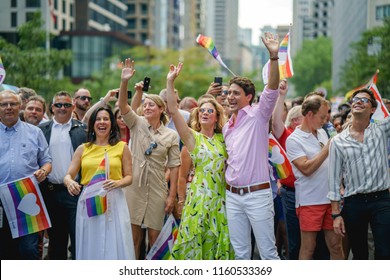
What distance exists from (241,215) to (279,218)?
10.0 feet

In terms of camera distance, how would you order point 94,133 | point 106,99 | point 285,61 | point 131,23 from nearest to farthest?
point 94,133 < point 106,99 < point 285,61 < point 131,23

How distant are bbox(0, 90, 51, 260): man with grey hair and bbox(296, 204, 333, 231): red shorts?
2668mm

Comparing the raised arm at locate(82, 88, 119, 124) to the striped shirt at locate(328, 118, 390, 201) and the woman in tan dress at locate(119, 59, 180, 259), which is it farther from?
the striped shirt at locate(328, 118, 390, 201)

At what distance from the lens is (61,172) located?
9242mm

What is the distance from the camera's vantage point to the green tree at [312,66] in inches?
4707

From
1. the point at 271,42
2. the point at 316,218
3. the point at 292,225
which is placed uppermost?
the point at 271,42

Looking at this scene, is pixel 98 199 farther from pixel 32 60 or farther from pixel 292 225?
pixel 32 60

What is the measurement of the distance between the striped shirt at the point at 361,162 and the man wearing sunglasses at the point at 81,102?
3875 millimetres

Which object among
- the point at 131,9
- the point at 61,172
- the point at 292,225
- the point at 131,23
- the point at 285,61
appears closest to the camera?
the point at 292,225

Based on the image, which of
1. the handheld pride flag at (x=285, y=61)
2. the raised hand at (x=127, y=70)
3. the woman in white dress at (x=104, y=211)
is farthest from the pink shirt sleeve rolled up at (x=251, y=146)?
the handheld pride flag at (x=285, y=61)

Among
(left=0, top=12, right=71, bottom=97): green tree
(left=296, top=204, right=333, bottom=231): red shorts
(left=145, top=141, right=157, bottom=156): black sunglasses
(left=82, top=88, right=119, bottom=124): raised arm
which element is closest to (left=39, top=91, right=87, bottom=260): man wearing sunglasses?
(left=82, top=88, right=119, bottom=124): raised arm

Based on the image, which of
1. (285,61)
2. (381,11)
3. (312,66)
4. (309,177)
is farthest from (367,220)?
(312,66)

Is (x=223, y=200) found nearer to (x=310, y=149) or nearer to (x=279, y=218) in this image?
(x=310, y=149)

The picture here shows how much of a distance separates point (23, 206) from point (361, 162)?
11.2ft
